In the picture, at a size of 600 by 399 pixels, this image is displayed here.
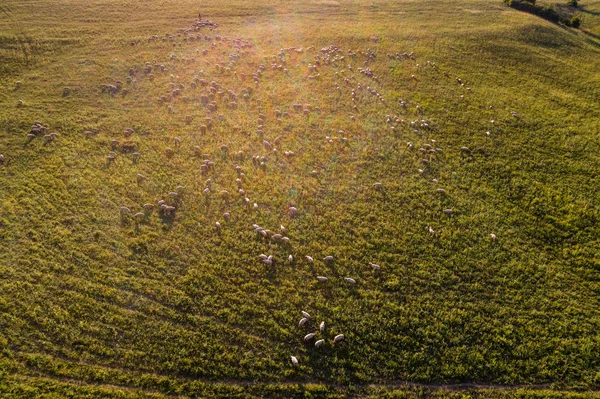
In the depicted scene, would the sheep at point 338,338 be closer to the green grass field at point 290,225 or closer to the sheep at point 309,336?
the green grass field at point 290,225

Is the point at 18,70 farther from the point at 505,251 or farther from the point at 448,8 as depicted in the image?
the point at 448,8

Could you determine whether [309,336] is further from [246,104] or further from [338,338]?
[246,104]

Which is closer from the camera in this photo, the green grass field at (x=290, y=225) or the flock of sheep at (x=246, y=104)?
the green grass field at (x=290, y=225)

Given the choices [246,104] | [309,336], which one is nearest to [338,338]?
[309,336]

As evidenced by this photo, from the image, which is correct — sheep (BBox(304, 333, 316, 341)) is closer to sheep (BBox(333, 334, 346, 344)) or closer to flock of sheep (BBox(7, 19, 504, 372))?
flock of sheep (BBox(7, 19, 504, 372))

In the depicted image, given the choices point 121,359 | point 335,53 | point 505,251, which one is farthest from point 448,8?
point 121,359

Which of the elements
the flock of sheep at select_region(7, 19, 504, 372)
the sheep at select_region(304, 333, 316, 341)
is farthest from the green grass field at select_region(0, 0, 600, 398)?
the sheep at select_region(304, 333, 316, 341)

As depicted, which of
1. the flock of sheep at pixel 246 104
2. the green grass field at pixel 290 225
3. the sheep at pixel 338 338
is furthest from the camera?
the flock of sheep at pixel 246 104

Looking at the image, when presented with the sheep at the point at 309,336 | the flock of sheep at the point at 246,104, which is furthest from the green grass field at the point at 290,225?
the sheep at the point at 309,336
